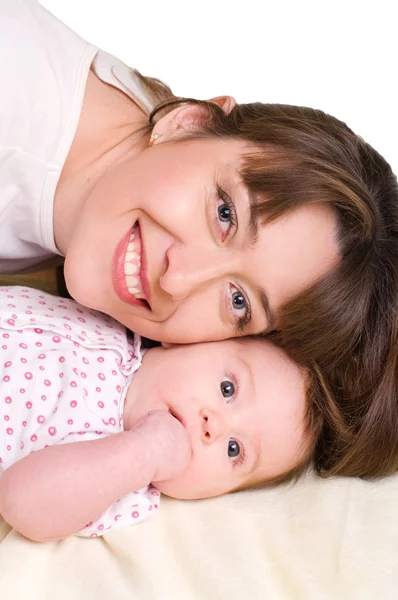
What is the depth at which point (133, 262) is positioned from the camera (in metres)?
1.75

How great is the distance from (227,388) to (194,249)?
0.24 metres

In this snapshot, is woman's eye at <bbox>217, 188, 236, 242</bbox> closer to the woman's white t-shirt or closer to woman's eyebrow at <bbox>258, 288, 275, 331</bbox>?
woman's eyebrow at <bbox>258, 288, 275, 331</bbox>

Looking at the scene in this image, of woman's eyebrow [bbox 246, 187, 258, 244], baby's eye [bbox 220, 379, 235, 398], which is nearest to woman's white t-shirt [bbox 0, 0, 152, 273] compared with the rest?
woman's eyebrow [bbox 246, 187, 258, 244]

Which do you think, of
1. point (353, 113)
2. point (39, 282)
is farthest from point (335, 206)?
point (353, 113)

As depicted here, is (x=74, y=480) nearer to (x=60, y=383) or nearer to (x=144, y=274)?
(x=60, y=383)

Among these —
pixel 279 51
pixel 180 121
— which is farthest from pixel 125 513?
pixel 279 51

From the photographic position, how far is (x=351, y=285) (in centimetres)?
174

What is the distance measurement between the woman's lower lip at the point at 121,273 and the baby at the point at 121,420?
0.08m

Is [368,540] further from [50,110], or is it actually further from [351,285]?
[50,110]

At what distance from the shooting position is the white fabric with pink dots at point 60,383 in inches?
61.1

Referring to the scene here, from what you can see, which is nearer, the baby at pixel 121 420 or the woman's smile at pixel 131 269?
the baby at pixel 121 420

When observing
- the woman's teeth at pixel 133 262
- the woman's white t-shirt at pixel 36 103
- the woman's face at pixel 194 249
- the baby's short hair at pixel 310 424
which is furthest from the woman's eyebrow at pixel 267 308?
the woman's white t-shirt at pixel 36 103

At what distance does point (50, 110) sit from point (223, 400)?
0.67 meters

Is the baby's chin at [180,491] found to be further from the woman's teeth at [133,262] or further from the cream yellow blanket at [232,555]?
the woman's teeth at [133,262]
